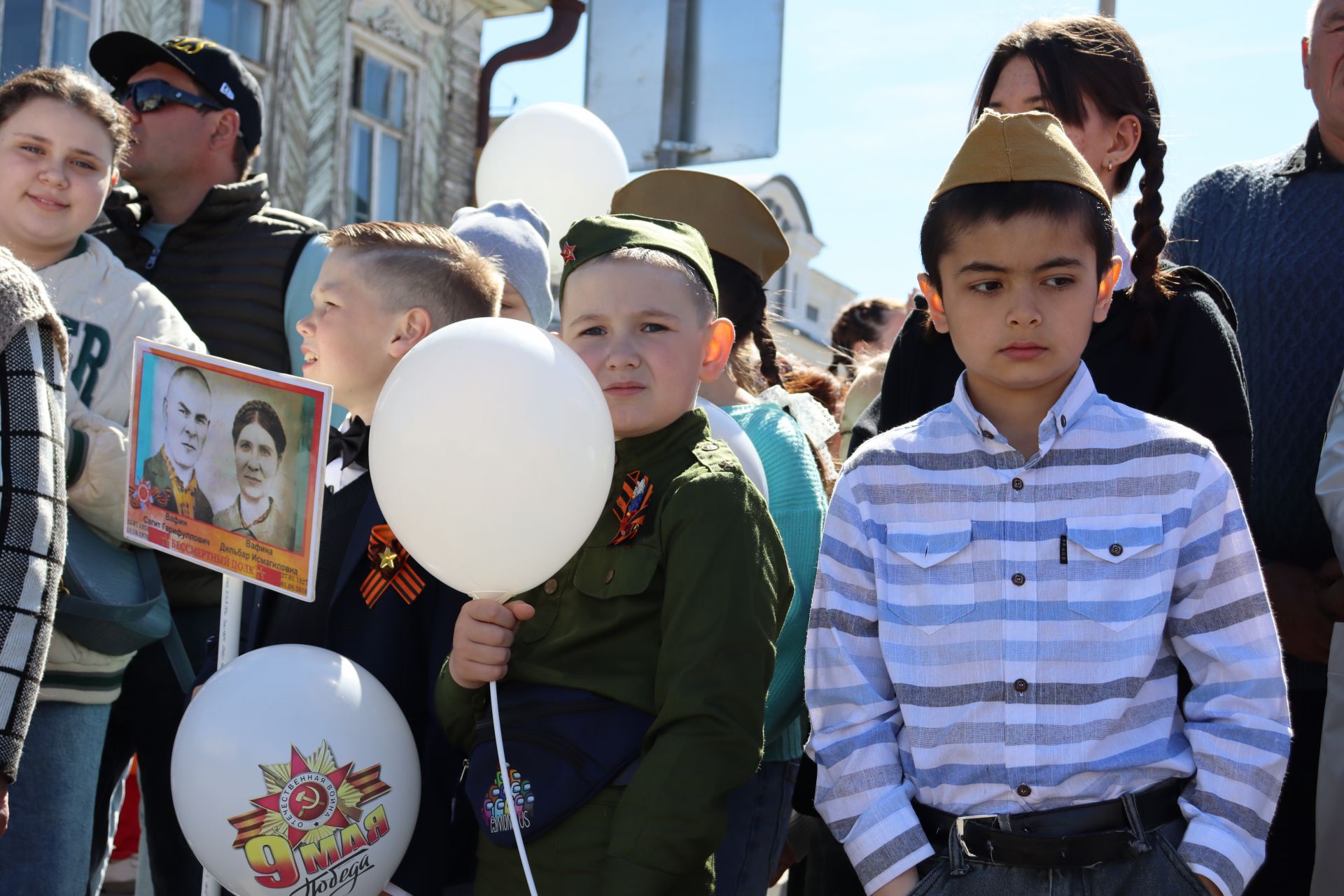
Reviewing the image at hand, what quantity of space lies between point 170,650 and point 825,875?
62.1 inches

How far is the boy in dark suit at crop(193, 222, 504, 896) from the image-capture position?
2500mm

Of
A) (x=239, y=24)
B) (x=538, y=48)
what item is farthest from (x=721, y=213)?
(x=538, y=48)

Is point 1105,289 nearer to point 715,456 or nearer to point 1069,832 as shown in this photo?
point 715,456

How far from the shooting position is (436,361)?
2.10 metres

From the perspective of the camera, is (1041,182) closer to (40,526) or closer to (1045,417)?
(1045,417)

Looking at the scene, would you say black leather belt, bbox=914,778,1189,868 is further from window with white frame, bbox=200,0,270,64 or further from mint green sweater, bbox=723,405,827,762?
window with white frame, bbox=200,0,270,64

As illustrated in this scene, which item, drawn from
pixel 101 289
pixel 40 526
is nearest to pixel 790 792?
pixel 40 526

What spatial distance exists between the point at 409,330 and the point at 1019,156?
4.28 ft

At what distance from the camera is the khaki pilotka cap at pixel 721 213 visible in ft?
10.3

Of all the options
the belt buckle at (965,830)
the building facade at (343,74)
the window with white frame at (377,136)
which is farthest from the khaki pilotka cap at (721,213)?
the window with white frame at (377,136)

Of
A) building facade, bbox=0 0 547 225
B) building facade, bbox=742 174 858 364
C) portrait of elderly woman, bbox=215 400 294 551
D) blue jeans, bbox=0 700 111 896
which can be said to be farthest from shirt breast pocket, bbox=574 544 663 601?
building facade, bbox=742 174 858 364

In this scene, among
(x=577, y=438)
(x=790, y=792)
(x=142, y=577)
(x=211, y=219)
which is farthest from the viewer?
(x=211, y=219)

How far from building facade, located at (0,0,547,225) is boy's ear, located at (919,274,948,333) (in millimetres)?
7452

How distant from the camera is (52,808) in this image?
8.68 feet
